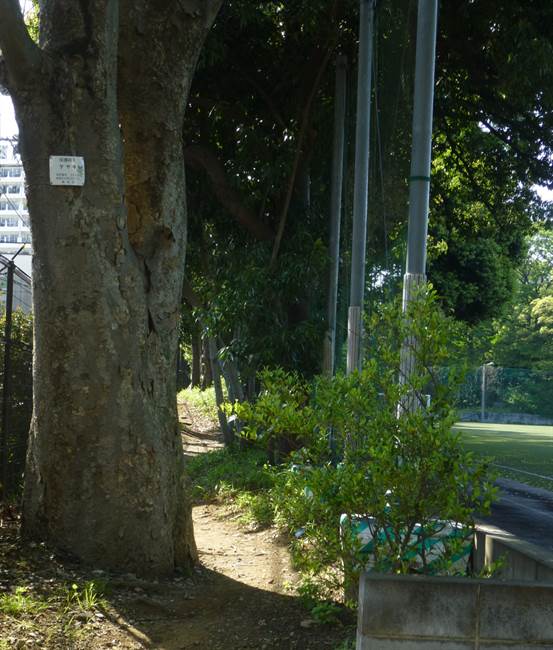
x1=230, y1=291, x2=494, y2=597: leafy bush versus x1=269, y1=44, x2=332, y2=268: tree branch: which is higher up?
x1=269, y1=44, x2=332, y2=268: tree branch

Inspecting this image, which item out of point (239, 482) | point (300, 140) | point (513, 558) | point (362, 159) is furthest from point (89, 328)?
point (300, 140)

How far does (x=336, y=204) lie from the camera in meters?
13.3

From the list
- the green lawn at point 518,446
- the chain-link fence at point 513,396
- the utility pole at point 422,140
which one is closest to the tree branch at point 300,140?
the green lawn at point 518,446

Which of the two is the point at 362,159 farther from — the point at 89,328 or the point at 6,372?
the point at 89,328

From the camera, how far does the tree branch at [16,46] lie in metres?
6.91

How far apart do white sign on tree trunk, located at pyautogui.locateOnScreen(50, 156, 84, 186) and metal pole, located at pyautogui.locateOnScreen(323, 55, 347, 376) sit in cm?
642

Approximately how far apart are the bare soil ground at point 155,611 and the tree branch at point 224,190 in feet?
22.8

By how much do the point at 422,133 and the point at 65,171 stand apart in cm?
269

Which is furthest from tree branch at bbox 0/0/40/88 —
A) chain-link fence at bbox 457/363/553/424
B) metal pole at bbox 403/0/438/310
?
chain-link fence at bbox 457/363/553/424

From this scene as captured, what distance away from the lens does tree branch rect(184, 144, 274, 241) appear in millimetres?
14375

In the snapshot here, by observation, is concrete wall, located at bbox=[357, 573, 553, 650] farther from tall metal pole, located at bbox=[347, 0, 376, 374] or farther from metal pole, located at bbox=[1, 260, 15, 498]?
tall metal pole, located at bbox=[347, 0, 376, 374]

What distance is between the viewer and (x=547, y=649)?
4.25 m

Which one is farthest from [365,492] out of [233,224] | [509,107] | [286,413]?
[509,107]

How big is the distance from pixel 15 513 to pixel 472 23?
31.2ft
